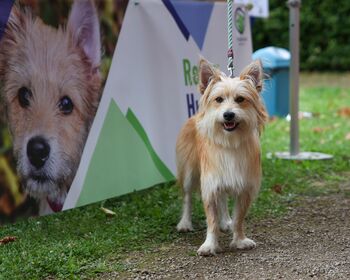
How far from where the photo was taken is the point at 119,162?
6266 mm

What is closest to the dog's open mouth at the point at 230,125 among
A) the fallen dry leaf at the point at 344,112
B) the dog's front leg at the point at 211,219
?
the dog's front leg at the point at 211,219

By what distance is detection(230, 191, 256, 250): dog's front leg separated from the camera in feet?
16.6

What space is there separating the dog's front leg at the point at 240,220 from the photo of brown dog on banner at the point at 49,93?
1.52 meters

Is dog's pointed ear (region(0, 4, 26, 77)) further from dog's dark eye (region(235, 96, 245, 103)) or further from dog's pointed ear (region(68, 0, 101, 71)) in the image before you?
dog's dark eye (region(235, 96, 245, 103))

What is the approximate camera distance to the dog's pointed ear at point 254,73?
491cm

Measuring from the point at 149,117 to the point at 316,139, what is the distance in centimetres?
402

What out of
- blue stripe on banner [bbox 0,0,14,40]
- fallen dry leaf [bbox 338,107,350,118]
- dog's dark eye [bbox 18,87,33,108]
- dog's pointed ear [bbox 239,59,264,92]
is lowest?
fallen dry leaf [bbox 338,107,350,118]

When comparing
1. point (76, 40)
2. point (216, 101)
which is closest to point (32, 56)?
point (76, 40)

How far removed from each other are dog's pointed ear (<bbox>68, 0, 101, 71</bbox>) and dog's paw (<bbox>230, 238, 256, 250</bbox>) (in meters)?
2.03

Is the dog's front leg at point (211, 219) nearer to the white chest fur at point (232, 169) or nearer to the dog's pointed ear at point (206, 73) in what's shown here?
the white chest fur at point (232, 169)

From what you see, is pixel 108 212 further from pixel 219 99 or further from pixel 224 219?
pixel 219 99

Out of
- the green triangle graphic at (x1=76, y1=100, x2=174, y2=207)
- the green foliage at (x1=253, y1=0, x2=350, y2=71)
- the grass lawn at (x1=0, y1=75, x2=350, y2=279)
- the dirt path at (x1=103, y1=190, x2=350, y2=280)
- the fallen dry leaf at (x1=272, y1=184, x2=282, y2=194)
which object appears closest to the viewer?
the dirt path at (x1=103, y1=190, x2=350, y2=280)

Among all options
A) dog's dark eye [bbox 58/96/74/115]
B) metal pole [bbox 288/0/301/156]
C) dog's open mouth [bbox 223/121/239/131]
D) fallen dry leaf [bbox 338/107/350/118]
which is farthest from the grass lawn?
fallen dry leaf [bbox 338/107/350/118]

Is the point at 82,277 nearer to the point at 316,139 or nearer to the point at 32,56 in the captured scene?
the point at 32,56
